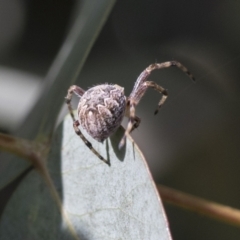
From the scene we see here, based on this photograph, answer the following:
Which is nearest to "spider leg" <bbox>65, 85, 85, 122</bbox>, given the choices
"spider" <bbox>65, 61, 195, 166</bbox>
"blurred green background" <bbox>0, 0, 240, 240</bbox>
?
"spider" <bbox>65, 61, 195, 166</bbox>

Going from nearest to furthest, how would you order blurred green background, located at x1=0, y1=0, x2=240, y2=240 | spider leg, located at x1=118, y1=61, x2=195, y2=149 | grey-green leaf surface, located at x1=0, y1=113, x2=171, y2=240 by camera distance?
grey-green leaf surface, located at x1=0, y1=113, x2=171, y2=240 < spider leg, located at x1=118, y1=61, x2=195, y2=149 < blurred green background, located at x1=0, y1=0, x2=240, y2=240

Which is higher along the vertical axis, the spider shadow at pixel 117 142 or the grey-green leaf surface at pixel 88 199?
the spider shadow at pixel 117 142

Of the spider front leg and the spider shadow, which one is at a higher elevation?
the spider front leg

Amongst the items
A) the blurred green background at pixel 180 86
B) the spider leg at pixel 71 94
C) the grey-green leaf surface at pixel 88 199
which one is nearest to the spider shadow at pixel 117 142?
the grey-green leaf surface at pixel 88 199

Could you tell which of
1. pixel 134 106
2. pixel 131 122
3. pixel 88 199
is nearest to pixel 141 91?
pixel 134 106

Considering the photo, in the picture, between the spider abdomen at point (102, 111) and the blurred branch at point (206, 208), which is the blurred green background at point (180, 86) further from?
the blurred branch at point (206, 208)

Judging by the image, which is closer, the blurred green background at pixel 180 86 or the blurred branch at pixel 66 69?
the blurred branch at pixel 66 69

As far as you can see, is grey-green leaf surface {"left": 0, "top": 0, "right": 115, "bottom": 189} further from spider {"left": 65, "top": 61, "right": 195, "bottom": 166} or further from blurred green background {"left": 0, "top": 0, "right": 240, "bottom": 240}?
blurred green background {"left": 0, "top": 0, "right": 240, "bottom": 240}
